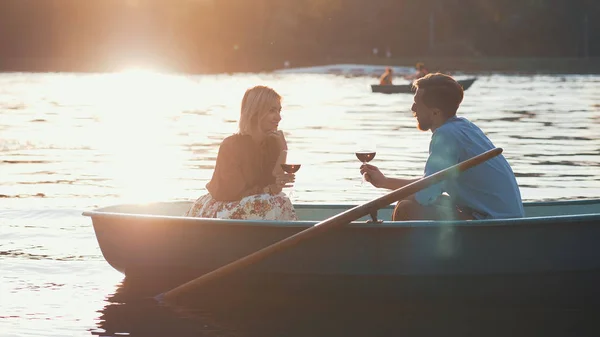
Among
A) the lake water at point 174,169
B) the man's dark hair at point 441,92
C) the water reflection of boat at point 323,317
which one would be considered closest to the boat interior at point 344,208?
the lake water at point 174,169

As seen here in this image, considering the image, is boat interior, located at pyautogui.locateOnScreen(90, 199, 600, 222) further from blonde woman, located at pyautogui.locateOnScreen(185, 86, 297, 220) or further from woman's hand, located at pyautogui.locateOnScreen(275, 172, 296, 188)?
woman's hand, located at pyautogui.locateOnScreen(275, 172, 296, 188)

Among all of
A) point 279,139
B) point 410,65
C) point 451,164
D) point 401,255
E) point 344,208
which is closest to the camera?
point 451,164

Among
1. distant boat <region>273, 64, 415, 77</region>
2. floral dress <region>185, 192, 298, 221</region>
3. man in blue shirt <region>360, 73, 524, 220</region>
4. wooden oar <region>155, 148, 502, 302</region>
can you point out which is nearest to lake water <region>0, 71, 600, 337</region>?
wooden oar <region>155, 148, 502, 302</region>

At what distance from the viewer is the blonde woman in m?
9.07

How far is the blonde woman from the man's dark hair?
1044 millimetres

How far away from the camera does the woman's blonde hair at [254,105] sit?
29.5 ft

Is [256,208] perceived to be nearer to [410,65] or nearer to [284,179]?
[284,179]

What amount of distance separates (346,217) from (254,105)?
1.03 m

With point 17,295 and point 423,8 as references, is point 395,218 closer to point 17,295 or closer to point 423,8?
point 17,295

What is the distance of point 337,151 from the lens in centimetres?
2403

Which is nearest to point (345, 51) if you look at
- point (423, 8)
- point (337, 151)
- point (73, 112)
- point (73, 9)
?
point (423, 8)

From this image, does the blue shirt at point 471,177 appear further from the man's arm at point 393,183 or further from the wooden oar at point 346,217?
the wooden oar at point 346,217

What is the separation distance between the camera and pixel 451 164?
895 centimetres

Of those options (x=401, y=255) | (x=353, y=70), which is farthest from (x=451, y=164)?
(x=353, y=70)
